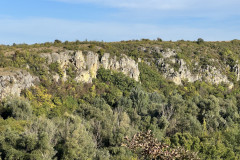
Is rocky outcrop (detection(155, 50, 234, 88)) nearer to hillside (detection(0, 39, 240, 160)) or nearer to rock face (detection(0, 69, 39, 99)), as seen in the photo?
hillside (detection(0, 39, 240, 160))

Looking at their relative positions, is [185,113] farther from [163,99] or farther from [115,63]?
[115,63]

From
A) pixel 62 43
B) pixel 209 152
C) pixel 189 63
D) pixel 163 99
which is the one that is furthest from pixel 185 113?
pixel 62 43

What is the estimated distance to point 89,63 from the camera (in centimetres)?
7388

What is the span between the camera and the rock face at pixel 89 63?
69500 mm

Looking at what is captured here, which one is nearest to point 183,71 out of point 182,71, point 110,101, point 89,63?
point 182,71

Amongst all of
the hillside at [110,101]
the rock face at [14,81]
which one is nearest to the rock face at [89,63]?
the hillside at [110,101]

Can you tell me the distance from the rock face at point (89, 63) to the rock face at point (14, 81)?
7606mm

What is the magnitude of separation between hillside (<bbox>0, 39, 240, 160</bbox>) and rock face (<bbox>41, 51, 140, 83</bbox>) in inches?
9.8

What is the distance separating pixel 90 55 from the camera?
74.8 metres

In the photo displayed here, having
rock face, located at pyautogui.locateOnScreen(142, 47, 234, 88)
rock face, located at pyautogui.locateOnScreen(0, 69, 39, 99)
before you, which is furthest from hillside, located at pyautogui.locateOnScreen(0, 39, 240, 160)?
rock face, located at pyautogui.locateOnScreen(142, 47, 234, 88)

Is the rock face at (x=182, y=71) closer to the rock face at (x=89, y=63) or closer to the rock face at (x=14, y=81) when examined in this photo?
the rock face at (x=89, y=63)

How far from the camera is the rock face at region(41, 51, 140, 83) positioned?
69500 millimetres

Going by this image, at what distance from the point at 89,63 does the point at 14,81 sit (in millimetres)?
22585

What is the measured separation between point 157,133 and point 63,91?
2363 centimetres
